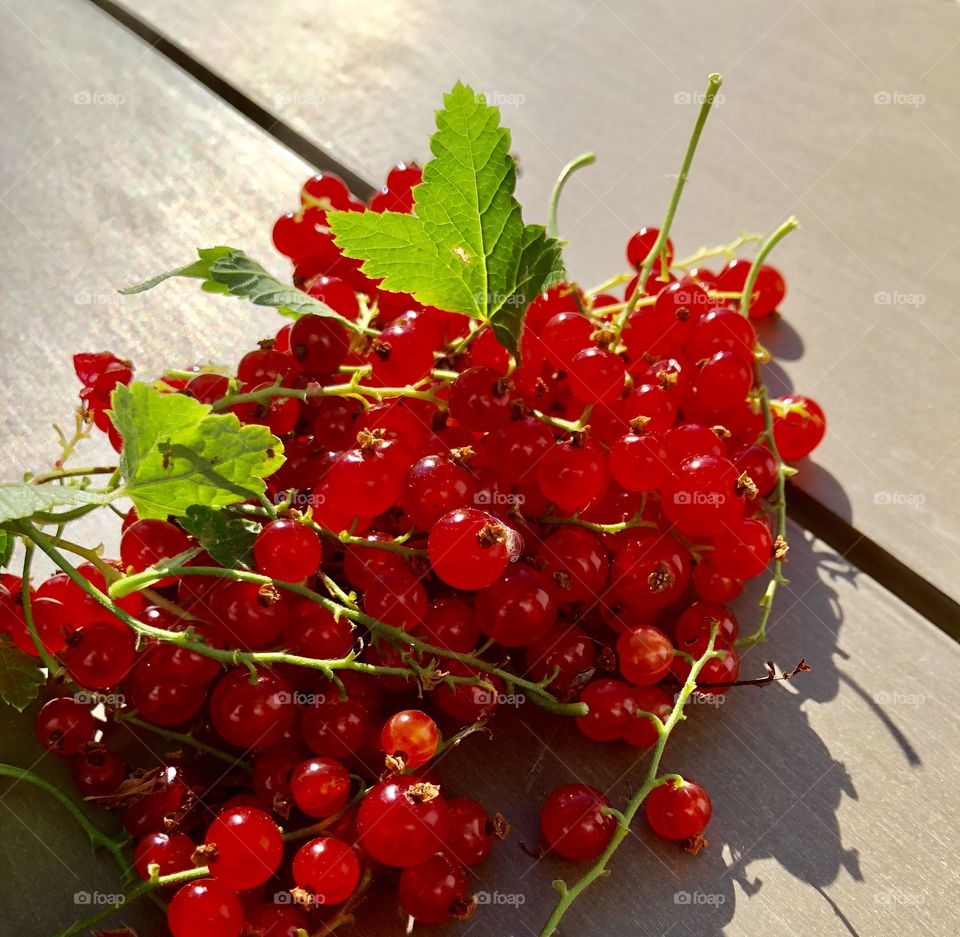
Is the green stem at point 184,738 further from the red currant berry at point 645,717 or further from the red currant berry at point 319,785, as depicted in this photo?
the red currant berry at point 645,717

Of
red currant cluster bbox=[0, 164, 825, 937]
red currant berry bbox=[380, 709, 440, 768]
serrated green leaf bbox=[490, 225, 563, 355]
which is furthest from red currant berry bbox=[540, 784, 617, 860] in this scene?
serrated green leaf bbox=[490, 225, 563, 355]

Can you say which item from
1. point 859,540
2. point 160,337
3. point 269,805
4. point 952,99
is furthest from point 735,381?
point 952,99

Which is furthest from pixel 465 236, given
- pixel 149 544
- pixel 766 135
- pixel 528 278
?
pixel 766 135

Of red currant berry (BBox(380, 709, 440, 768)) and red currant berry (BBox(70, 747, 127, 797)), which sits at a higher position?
red currant berry (BBox(380, 709, 440, 768))

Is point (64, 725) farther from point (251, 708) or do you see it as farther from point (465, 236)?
point (465, 236)

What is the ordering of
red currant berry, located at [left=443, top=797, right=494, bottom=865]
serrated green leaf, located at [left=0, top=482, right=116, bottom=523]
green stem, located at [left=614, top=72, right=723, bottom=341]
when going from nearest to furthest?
serrated green leaf, located at [left=0, top=482, right=116, bottom=523] < red currant berry, located at [left=443, top=797, right=494, bottom=865] < green stem, located at [left=614, top=72, right=723, bottom=341]

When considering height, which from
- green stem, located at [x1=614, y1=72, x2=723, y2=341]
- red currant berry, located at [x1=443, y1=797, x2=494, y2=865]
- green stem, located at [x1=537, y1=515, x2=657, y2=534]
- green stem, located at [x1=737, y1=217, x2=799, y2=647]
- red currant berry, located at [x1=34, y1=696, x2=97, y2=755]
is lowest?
red currant berry, located at [x1=34, y1=696, x2=97, y2=755]

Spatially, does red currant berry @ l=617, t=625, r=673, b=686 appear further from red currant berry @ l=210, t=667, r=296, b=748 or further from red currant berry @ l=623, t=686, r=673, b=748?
red currant berry @ l=210, t=667, r=296, b=748
